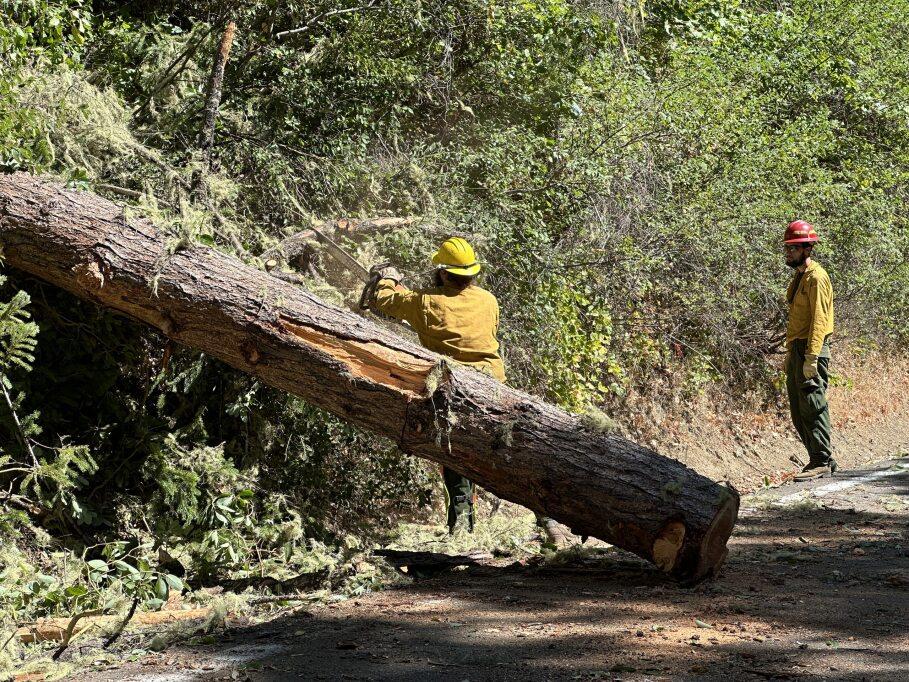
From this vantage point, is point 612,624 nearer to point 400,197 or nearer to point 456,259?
point 456,259

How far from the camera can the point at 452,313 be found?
23.2ft

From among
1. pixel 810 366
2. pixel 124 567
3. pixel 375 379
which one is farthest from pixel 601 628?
pixel 810 366

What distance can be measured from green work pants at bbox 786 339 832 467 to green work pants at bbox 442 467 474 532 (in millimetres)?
3806

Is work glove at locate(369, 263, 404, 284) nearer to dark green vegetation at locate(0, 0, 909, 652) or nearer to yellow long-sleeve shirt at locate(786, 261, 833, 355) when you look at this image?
dark green vegetation at locate(0, 0, 909, 652)

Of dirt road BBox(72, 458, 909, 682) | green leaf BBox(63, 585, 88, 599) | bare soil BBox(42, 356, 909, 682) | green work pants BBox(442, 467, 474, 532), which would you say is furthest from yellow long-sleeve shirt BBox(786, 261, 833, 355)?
green leaf BBox(63, 585, 88, 599)

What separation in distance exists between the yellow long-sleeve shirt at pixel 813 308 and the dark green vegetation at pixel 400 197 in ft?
6.99

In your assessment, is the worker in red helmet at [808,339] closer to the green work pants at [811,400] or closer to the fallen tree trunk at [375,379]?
the green work pants at [811,400]

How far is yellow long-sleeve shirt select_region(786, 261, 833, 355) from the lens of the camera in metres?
9.01

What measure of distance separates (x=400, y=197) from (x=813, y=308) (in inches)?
159

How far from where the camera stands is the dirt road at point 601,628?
12.8ft

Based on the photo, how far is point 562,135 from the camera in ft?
34.8

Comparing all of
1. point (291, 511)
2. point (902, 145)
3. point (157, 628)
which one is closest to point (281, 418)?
point (291, 511)

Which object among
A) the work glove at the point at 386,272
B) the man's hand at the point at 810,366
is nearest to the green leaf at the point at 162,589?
the work glove at the point at 386,272

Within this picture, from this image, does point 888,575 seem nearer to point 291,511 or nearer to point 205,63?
point 291,511
